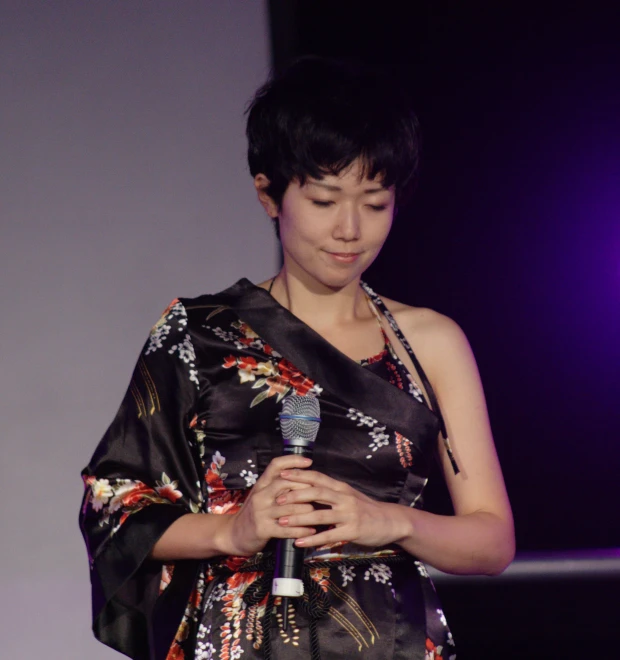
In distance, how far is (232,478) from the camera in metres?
1.40

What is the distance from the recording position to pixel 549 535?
248 cm

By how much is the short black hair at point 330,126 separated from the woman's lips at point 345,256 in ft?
0.37

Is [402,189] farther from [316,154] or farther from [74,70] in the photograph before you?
[74,70]

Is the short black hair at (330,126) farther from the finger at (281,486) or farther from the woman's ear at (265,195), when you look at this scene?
the finger at (281,486)

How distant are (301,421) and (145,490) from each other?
1.20 ft

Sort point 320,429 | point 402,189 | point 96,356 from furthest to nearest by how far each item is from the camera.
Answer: point 96,356, point 402,189, point 320,429

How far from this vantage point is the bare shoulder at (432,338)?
156 centimetres

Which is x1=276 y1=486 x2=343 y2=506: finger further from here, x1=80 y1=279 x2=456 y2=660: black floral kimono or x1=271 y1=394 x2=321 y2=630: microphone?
x1=80 y1=279 x2=456 y2=660: black floral kimono

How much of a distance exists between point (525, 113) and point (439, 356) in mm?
1088

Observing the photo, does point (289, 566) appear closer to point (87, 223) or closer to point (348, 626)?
point (348, 626)

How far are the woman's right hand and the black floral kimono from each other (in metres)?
0.12

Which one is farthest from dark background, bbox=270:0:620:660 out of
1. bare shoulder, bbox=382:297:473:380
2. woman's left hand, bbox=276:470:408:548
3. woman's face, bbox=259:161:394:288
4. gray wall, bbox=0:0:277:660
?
woman's left hand, bbox=276:470:408:548

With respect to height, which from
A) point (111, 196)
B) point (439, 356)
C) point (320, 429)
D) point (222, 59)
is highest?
point (222, 59)

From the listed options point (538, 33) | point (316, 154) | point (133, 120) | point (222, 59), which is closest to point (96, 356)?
point (133, 120)
